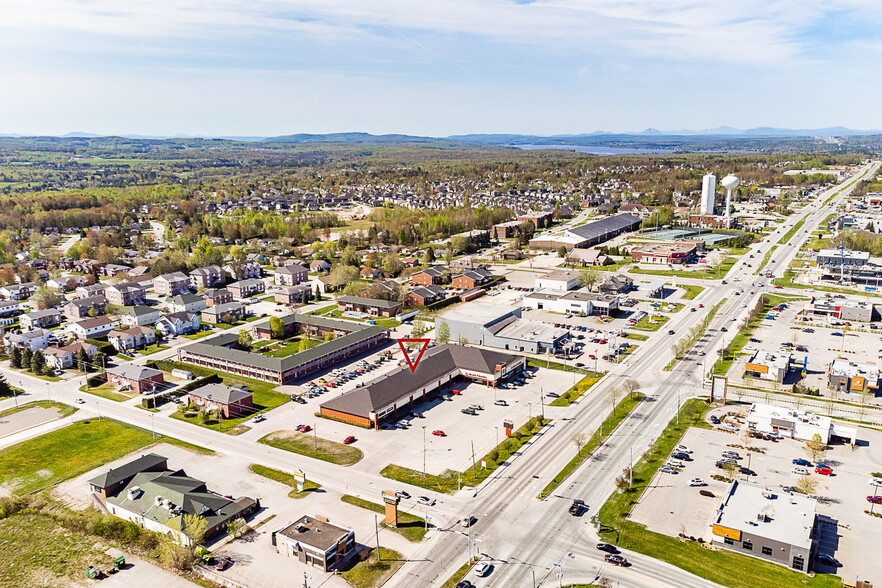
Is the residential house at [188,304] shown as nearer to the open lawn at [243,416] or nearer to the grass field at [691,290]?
the open lawn at [243,416]

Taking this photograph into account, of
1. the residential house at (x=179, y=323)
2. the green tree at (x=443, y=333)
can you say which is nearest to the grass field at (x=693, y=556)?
the green tree at (x=443, y=333)

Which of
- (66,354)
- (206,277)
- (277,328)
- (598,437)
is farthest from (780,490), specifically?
(206,277)

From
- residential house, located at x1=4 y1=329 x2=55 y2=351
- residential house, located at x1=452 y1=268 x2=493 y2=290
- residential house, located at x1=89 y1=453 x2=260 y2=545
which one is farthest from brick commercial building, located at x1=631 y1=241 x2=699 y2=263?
residential house, located at x1=4 y1=329 x2=55 y2=351

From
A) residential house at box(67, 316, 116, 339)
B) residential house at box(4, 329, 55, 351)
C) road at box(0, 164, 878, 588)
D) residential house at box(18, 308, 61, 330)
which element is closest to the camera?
road at box(0, 164, 878, 588)

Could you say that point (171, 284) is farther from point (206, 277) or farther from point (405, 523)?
point (405, 523)

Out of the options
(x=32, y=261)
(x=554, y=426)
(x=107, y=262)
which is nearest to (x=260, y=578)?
(x=554, y=426)

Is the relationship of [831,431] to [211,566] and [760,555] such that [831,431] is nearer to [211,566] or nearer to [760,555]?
[760,555]

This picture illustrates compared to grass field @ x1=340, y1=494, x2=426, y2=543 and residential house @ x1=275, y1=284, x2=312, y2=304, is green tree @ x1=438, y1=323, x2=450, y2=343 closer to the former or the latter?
residential house @ x1=275, y1=284, x2=312, y2=304
